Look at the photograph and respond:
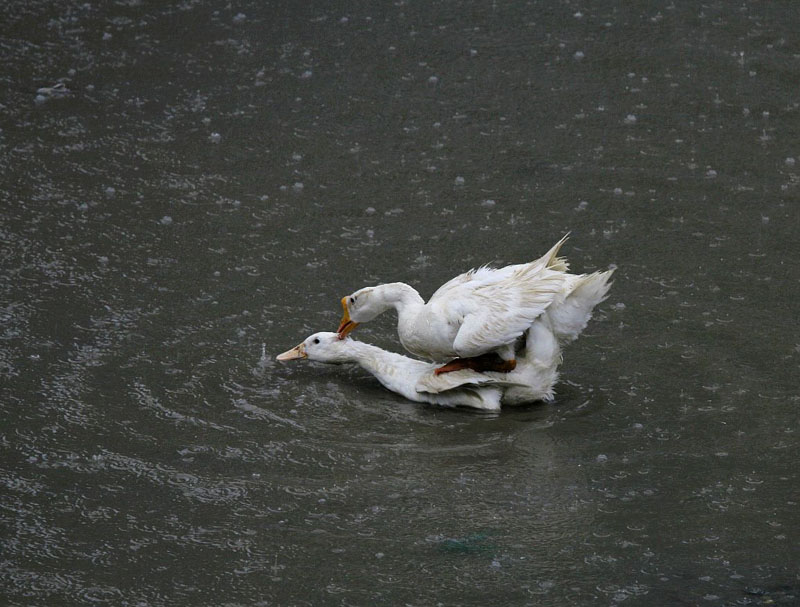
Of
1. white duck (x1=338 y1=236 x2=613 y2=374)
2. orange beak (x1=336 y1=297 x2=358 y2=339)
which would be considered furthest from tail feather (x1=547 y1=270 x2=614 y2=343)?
orange beak (x1=336 y1=297 x2=358 y2=339)

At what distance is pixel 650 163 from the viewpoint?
11.2 meters

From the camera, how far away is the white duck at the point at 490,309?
731 centimetres

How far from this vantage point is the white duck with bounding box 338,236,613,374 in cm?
731

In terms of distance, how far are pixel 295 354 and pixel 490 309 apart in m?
1.50

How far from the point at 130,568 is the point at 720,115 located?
8661 mm

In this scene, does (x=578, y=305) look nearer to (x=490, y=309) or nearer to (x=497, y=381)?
(x=490, y=309)

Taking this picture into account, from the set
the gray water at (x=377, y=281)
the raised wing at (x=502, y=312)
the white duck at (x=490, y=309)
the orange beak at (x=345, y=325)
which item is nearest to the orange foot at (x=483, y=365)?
the white duck at (x=490, y=309)

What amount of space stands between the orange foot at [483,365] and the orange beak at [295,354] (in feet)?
3.27

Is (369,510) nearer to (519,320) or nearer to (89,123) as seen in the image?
(519,320)

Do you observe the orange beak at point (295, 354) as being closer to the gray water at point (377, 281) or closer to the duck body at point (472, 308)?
the gray water at point (377, 281)

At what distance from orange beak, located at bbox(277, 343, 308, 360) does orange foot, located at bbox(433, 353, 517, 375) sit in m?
1.00

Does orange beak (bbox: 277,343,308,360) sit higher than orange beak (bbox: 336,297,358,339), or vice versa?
orange beak (bbox: 336,297,358,339)

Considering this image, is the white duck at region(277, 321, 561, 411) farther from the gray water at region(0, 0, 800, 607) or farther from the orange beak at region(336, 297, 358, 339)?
the orange beak at region(336, 297, 358, 339)

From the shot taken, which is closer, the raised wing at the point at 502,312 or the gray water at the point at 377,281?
the gray water at the point at 377,281
